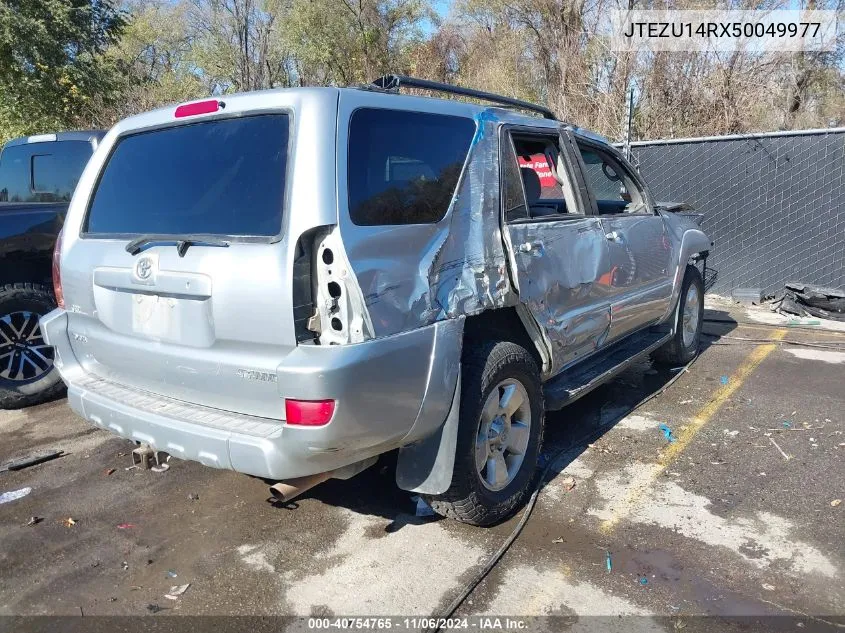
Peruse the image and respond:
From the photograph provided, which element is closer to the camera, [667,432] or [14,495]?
[14,495]

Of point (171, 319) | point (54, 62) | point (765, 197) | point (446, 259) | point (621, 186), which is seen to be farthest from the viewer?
point (54, 62)

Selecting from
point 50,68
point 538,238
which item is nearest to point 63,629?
point 538,238

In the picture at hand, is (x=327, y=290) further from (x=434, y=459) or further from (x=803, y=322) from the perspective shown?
(x=803, y=322)

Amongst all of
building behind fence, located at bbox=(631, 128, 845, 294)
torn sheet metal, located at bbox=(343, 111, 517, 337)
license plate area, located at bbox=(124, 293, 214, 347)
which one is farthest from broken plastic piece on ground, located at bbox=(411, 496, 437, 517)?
building behind fence, located at bbox=(631, 128, 845, 294)

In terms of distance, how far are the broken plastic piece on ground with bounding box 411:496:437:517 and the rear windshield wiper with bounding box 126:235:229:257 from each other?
180cm

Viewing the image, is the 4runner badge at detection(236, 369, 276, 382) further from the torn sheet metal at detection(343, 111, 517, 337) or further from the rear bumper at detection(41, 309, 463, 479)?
the torn sheet metal at detection(343, 111, 517, 337)

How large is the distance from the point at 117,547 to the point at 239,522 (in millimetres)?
591

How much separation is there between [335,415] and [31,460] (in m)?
2.91

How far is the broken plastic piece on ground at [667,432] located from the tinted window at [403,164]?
252cm

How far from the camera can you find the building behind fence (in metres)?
8.20

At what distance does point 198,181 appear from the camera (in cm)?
292

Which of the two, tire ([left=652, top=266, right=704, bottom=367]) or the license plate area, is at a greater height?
the license plate area

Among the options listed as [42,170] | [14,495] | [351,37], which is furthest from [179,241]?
[351,37]

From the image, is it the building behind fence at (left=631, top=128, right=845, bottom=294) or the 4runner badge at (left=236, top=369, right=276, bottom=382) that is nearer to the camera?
the 4runner badge at (left=236, top=369, right=276, bottom=382)
